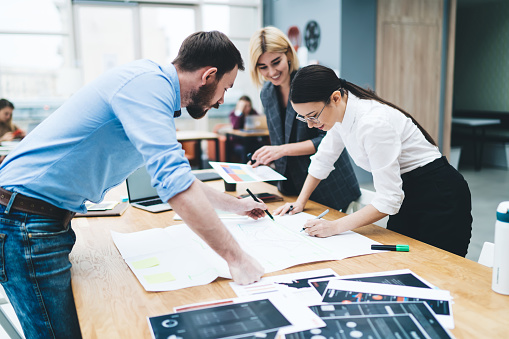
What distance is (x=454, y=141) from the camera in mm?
8109

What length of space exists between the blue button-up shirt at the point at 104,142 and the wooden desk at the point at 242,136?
5021 mm

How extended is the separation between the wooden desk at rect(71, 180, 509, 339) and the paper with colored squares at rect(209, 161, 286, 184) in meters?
0.54

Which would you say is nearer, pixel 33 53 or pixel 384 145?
pixel 384 145

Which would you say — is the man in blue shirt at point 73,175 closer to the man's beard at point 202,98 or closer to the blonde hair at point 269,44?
the man's beard at point 202,98

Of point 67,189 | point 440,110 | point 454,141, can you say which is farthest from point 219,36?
point 454,141

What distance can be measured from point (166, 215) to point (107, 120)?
0.77m

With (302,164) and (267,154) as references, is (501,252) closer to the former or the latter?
(267,154)

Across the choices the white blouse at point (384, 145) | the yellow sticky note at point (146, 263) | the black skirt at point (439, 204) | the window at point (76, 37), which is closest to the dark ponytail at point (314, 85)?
the white blouse at point (384, 145)

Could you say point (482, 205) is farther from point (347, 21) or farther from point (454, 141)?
point (454, 141)

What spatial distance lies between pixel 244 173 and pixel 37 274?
3.35 feet

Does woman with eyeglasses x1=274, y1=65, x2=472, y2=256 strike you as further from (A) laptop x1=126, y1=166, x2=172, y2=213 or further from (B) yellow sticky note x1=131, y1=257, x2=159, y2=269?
(A) laptop x1=126, y1=166, x2=172, y2=213

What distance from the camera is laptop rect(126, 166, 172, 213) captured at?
1.98m

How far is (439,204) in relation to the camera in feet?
5.30

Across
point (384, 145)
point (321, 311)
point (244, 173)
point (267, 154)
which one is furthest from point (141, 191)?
point (321, 311)
